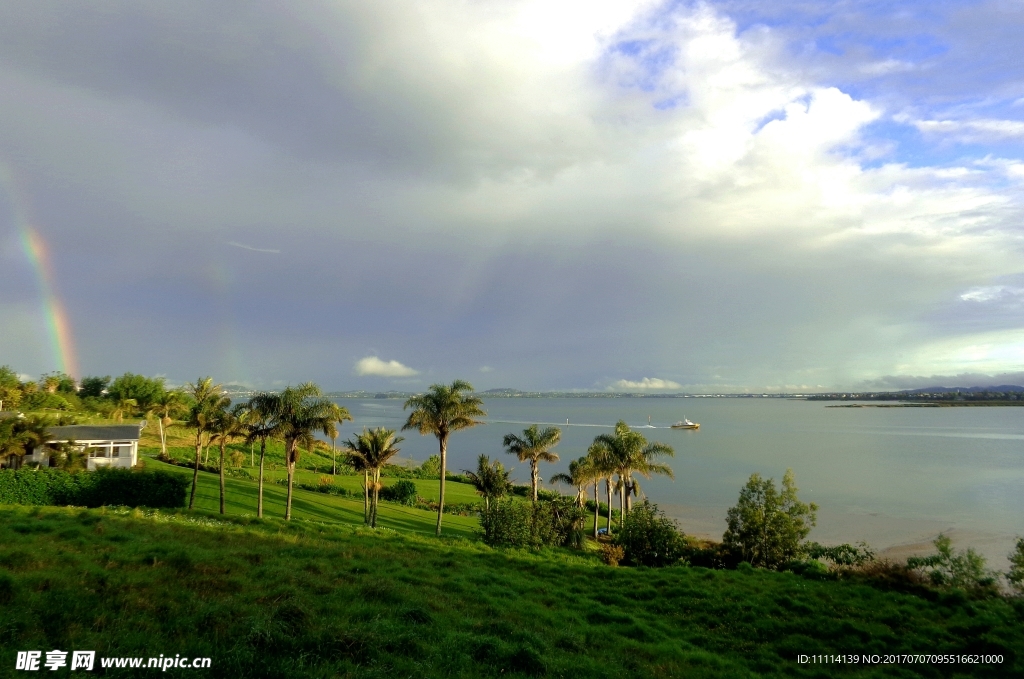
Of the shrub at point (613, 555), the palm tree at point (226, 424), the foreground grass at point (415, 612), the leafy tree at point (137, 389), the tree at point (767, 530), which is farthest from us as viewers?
the leafy tree at point (137, 389)

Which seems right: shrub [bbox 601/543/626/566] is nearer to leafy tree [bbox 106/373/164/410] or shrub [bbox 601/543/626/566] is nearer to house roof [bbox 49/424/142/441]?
house roof [bbox 49/424/142/441]

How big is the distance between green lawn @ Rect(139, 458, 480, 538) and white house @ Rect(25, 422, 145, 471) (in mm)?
6026

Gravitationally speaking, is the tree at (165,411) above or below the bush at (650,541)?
above

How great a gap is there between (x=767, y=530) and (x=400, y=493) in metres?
40.3

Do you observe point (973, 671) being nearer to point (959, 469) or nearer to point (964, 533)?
point (964, 533)

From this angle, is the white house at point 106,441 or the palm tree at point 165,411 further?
the palm tree at point 165,411

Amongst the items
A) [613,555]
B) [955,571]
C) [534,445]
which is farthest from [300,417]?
[955,571]

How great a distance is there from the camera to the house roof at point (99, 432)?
49625 mm

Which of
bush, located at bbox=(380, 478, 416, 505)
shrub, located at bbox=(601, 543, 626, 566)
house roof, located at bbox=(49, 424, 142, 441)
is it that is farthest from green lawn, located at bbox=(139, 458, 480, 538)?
shrub, located at bbox=(601, 543, 626, 566)

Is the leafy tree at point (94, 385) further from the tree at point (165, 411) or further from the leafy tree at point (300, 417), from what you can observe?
the leafy tree at point (300, 417)

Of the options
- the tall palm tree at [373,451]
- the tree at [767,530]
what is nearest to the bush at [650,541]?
the tree at [767,530]

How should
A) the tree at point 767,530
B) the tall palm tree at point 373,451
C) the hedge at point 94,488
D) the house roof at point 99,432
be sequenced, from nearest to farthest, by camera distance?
the tree at point 767,530 → the hedge at point 94,488 → the tall palm tree at point 373,451 → the house roof at point 99,432

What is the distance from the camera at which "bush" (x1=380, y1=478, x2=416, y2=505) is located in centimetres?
5806

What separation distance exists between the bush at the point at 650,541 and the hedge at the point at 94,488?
29.5 m
